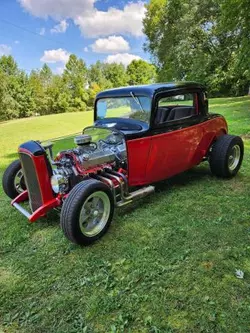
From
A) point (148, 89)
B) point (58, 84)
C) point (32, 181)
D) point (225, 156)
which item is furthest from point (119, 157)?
point (58, 84)

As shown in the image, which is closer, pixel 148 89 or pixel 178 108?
pixel 148 89

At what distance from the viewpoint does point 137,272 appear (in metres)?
2.50

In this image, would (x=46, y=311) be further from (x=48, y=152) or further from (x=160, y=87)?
(x=160, y=87)

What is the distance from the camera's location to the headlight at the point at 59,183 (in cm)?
314

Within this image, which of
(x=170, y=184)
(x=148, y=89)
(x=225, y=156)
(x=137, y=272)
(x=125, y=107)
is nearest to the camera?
(x=137, y=272)

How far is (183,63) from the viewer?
23641 millimetres

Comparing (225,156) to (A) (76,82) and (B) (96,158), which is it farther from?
(A) (76,82)

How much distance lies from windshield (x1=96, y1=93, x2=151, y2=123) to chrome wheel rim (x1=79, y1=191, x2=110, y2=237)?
1269 millimetres

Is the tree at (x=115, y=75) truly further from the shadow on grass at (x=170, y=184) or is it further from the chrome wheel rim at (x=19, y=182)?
the chrome wheel rim at (x=19, y=182)

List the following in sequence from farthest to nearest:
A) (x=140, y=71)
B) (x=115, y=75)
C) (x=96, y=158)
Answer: (x=140, y=71) < (x=115, y=75) < (x=96, y=158)

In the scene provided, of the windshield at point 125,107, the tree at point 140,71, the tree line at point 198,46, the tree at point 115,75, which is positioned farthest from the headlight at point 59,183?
the tree at point 140,71

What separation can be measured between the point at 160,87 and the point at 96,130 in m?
1.07

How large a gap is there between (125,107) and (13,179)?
1907mm

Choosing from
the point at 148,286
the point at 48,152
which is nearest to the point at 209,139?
the point at 48,152
